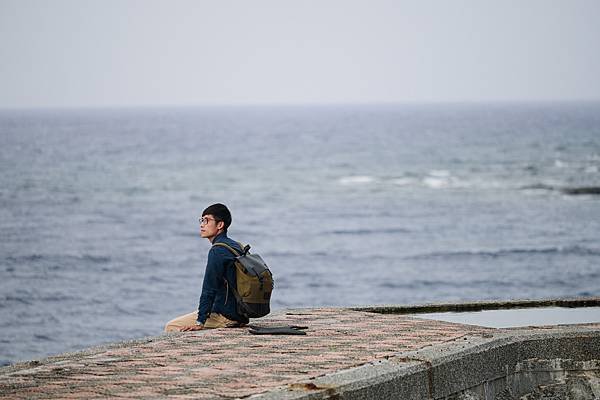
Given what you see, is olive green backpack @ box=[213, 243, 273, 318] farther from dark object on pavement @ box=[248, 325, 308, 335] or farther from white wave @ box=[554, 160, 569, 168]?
white wave @ box=[554, 160, 569, 168]

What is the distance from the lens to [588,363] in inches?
340

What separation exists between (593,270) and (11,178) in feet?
169

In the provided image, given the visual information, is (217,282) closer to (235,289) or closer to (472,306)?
(235,289)

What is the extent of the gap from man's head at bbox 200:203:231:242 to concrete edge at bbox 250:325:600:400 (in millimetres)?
2450

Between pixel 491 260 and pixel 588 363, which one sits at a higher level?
pixel 588 363

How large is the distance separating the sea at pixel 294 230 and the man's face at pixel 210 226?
490 inches

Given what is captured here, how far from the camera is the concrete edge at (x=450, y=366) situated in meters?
6.82

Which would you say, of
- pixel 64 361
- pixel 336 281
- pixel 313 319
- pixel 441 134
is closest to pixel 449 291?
pixel 336 281

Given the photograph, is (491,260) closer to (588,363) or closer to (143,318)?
(143,318)

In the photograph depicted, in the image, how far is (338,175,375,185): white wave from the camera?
251ft

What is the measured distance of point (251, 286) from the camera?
9.55 m

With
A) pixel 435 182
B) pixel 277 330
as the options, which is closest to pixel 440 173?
pixel 435 182

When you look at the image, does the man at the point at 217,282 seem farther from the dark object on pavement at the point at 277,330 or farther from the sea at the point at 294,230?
the sea at the point at 294,230

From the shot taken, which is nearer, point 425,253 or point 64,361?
point 64,361
